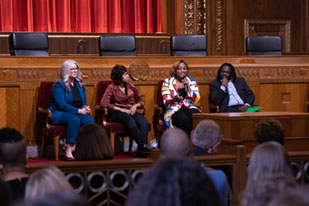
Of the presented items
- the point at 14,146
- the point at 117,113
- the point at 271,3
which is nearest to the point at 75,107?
the point at 117,113

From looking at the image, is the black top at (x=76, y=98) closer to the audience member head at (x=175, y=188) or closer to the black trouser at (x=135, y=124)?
the black trouser at (x=135, y=124)

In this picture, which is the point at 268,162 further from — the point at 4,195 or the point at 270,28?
the point at 270,28

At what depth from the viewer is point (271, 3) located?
30.1ft

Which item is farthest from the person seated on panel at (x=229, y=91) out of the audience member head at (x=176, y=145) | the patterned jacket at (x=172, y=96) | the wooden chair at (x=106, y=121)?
the audience member head at (x=176, y=145)

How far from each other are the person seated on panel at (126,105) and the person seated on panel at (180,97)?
0.28 metres

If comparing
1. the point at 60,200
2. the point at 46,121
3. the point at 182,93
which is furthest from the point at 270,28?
the point at 60,200

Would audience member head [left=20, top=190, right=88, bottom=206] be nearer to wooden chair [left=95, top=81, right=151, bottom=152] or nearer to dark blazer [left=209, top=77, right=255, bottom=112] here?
wooden chair [left=95, top=81, right=151, bottom=152]

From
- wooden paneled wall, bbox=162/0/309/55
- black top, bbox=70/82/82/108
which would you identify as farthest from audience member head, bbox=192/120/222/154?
wooden paneled wall, bbox=162/0/309/55

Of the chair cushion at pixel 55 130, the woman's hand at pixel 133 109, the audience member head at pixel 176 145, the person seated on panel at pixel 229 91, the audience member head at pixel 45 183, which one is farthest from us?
the person seated on panel at pixel 229 91

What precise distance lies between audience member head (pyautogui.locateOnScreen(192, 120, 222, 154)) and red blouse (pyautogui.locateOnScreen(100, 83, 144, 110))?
102 inches

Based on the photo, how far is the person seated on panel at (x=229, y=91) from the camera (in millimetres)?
5746

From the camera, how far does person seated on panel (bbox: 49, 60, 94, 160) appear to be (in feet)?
16.9

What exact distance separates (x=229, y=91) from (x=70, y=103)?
1686mm

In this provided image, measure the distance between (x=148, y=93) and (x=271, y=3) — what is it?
4082mm
